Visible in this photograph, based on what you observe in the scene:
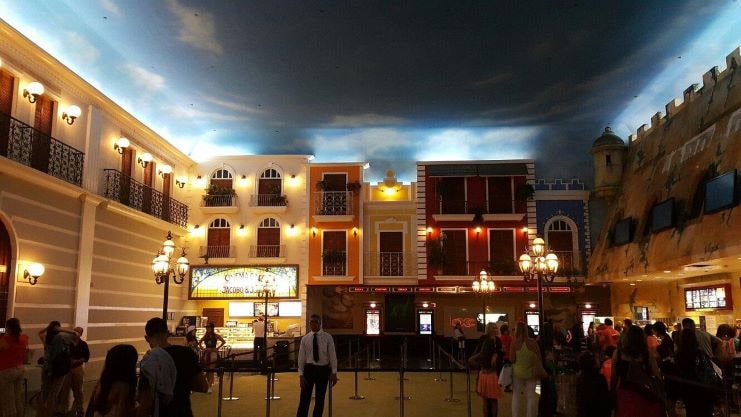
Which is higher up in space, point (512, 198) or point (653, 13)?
point (653, 13)

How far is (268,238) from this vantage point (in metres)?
22.8

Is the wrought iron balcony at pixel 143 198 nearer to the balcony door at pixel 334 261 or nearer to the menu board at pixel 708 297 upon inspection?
the balcony door at pixel 334 261

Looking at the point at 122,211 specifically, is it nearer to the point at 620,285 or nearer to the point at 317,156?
the point at 317,156

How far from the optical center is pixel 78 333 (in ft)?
30.3

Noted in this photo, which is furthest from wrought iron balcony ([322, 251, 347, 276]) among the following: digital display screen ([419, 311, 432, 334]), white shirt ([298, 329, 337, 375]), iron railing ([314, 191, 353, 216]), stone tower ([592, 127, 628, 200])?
white shirt ([298, 329, 337, 375])

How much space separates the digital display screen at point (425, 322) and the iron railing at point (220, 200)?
814 centimetres

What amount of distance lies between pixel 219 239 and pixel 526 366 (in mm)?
17029

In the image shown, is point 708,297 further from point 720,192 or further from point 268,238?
point 268,238

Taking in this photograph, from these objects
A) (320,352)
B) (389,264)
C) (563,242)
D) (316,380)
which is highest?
(563,242)

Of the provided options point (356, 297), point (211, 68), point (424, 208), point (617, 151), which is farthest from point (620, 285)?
point (211, 68)

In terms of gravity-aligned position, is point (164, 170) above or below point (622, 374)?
above

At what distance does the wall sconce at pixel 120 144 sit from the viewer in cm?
1695

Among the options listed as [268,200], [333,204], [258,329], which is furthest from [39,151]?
[333,204]

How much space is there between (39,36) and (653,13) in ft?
45.1
